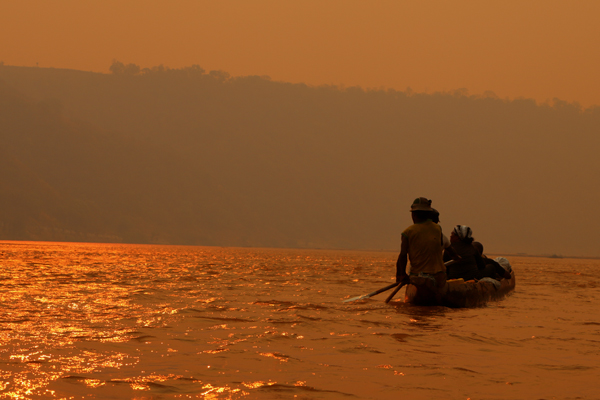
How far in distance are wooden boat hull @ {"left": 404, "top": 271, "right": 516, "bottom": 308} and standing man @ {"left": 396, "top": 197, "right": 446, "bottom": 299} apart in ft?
0.33

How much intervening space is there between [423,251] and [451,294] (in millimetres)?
1261

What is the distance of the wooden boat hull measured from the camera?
523 inches

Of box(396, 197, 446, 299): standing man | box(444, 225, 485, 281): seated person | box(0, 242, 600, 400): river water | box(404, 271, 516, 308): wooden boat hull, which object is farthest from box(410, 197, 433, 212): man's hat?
box(444, 225, 485, 281): seated person

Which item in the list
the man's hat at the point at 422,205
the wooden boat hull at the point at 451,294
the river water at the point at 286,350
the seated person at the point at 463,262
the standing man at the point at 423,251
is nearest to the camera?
the river water at the point at 286,350

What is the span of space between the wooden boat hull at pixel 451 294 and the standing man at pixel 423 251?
100 millimetres

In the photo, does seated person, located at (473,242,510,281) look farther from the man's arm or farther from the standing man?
the man's arm

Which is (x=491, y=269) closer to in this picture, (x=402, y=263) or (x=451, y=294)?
(x=451, y=294)

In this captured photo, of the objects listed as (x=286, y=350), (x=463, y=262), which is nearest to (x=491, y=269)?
(x=463, y=262)

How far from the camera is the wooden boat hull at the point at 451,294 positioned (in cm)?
1327

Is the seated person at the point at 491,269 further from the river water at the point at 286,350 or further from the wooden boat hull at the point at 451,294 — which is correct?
the river water at the point at 286,350

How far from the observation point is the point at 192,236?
589 feet

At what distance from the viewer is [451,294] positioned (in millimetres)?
13531

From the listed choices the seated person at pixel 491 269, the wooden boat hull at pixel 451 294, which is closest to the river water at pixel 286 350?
→ the wooden boat hull at pixel 451 294

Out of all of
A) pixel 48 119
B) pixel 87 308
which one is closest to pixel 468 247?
pixel 87 308
